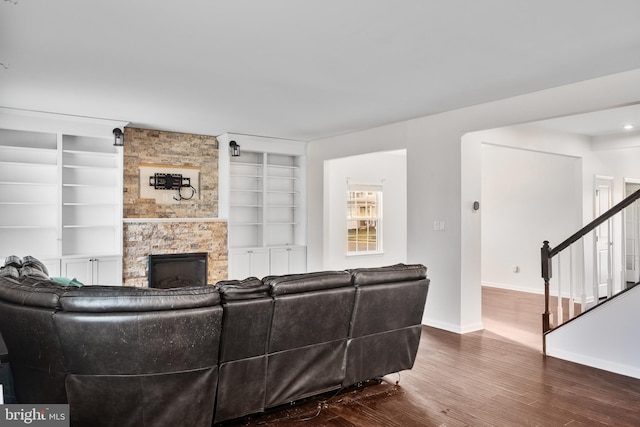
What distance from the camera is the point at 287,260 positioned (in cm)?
752

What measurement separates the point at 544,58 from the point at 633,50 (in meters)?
0.62

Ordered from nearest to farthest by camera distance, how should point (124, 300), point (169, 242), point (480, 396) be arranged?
1. point (124, 300)
2. point (480, 396)
3. point (169, 242)

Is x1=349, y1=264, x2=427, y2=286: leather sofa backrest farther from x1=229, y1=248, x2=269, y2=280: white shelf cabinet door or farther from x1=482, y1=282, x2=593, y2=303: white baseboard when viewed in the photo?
x1=482, y1=282, x2=593, y2=303: white baseboard

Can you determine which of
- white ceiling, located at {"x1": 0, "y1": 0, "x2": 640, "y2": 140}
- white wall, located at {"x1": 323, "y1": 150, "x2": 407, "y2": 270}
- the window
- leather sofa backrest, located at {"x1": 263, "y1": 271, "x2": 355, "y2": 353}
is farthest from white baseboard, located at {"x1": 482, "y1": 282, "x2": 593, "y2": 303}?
leather sofa backrest, located at {"x1": 263, "y1": 271, "x2": 355, "y2": 353}

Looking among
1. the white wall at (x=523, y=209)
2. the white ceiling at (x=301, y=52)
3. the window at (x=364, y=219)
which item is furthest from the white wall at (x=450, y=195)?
the white wall at (x=523, y=209)

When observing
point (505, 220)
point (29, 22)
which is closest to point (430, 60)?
point (29, 22)

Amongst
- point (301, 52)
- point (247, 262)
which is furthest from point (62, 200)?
point (301, 52)

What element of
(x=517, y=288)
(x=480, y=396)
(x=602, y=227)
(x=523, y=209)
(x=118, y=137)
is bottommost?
(x=480, y=396)

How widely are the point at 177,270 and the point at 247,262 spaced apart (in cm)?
111

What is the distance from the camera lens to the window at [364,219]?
26.5 feet

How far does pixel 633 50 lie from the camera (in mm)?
3297

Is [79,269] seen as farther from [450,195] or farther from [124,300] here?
[450,195]

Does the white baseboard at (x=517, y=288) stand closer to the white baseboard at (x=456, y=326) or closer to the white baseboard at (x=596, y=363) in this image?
the white baseboard at (x=456, y=326)

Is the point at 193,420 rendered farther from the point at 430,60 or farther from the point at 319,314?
the point at 430,60
